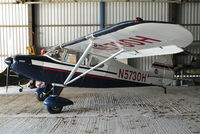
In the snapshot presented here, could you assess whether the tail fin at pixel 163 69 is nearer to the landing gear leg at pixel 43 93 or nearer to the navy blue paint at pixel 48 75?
the navy blue paint at pixel 48 75

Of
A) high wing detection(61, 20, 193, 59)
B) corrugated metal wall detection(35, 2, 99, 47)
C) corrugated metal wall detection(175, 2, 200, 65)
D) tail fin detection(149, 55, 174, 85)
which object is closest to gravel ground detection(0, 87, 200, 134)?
tail fin detection(149, 55, 174, 85)

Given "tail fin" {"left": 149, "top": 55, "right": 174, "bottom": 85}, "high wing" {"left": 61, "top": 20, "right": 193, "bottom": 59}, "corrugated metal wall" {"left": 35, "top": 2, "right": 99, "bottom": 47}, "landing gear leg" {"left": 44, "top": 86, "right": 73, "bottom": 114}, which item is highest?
"corrugated metal wall" {"left": 35, "top": 2, "right": 99, "bottom": 47}

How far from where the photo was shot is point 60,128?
140 inches

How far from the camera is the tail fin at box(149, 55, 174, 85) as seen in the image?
6684mm

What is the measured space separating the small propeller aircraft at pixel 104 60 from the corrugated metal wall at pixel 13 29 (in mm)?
5381

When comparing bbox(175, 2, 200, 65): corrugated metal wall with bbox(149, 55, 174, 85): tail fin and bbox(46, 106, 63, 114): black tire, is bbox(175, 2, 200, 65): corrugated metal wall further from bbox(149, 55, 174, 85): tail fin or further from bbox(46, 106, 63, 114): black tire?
bbox(46, 106, 63, 114): black tire

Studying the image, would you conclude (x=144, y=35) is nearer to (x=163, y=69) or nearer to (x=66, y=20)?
(x=163, y=69)

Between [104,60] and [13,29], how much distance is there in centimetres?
721

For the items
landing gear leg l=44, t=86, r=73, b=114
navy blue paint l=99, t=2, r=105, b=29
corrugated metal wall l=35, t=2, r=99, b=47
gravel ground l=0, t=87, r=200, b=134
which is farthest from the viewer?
corrugated metal wall l=35, t=2, r=99, b=47

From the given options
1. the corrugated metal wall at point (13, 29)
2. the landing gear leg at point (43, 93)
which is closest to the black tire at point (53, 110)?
the landing gear leg at point (43, 93)

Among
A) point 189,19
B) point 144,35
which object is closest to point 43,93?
point 144,35

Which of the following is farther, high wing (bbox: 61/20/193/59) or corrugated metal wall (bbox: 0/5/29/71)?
corrugated metal wall (bbox: 0/5/29/71)

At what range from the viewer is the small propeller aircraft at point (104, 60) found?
3469 millimetres

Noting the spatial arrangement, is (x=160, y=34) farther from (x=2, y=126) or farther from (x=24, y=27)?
(x=24, y=27)
